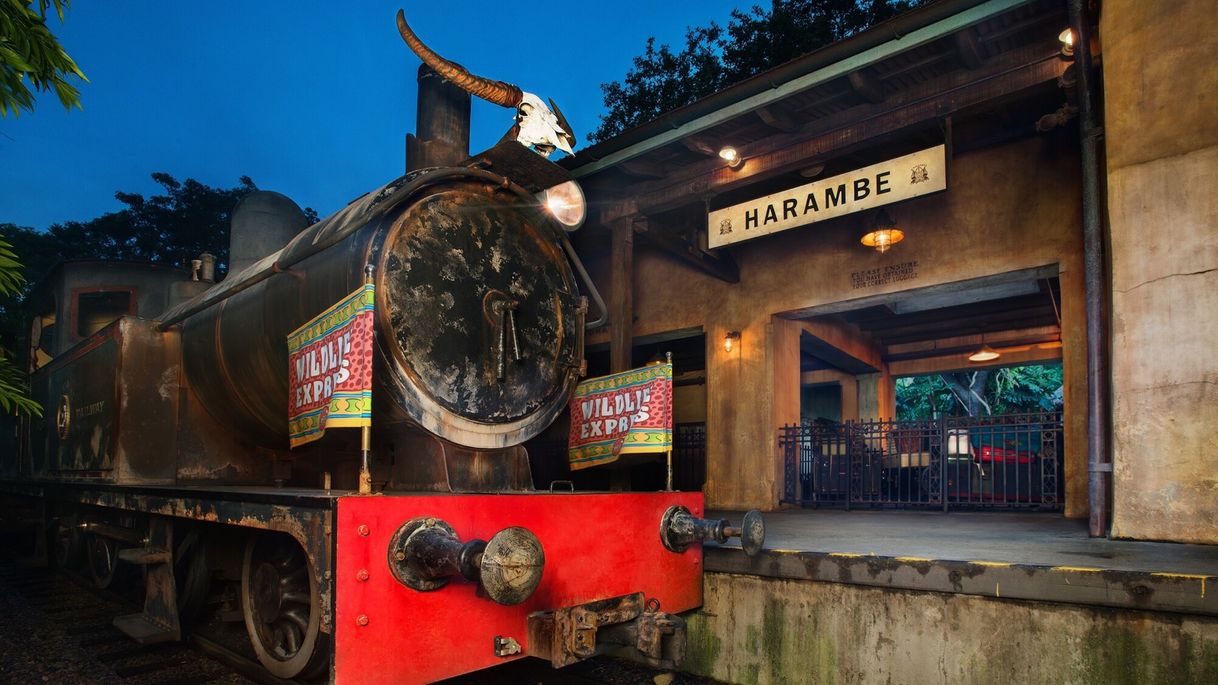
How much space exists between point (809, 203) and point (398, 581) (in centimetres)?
479

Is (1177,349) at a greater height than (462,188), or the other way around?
(462,188)

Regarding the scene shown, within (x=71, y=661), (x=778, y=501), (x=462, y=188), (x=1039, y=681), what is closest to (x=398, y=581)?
(x=462, y=188)

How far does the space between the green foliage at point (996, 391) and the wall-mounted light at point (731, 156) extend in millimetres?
22808

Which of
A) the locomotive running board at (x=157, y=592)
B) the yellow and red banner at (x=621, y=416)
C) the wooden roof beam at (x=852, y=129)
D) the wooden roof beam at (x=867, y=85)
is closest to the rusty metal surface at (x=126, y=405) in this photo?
the locomotive running board at (x=157, y=592)

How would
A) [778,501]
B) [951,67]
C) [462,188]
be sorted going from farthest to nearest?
[778,501] < [951,67] < [462,188]

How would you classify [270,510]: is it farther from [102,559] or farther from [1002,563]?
[102,559]

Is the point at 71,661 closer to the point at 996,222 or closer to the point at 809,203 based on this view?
the point at 809,203

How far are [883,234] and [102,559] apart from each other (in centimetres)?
737

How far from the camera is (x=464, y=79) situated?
4098 millimetres

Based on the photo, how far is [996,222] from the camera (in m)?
6.81

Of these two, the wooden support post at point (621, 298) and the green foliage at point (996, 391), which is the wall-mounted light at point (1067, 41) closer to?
the wooden support post at point (621, 298)

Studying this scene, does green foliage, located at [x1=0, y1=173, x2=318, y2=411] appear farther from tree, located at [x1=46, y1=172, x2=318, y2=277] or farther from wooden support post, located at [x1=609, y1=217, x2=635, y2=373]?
wooden support post, located at [x1=609, y1=217, x2=635, y2=373]

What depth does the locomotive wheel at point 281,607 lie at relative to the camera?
130 inches

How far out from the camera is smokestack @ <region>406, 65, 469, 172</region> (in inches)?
171
